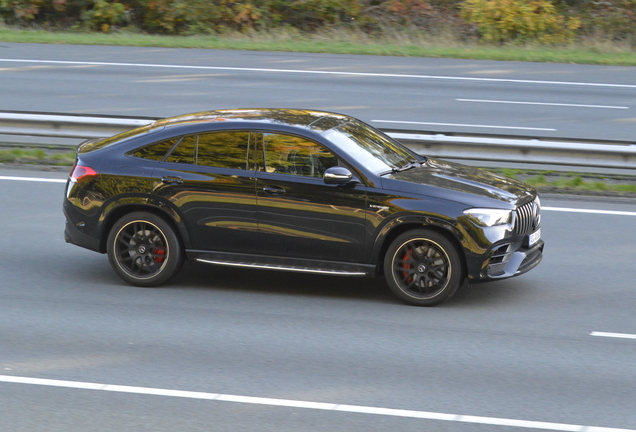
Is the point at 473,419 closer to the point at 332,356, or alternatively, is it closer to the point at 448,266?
the point at 332,356

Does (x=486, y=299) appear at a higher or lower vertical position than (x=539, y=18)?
lower

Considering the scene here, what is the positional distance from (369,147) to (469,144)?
4279 mm

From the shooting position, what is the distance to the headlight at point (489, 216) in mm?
7508

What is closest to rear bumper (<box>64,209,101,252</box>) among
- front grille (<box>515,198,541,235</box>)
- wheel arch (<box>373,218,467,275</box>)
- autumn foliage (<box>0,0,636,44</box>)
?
wheel arch (<box>373,218,467,275</box>)

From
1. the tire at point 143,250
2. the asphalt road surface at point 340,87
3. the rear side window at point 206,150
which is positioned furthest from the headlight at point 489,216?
the asphalt road surface at point 340,87

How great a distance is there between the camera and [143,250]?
8.19 meters

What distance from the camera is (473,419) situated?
559 centimetres

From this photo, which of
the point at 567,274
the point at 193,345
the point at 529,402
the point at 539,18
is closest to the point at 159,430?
the point at 193,345

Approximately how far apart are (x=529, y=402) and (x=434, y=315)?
1.79m

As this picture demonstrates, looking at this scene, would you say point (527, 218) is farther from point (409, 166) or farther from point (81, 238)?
point (81, 238)

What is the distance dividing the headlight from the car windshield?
0.92 meters

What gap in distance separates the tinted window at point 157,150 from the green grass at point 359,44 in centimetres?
1782

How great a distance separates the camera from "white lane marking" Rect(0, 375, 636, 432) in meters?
5.52

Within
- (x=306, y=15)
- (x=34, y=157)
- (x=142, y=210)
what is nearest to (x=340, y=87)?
(x=34, y=157)
